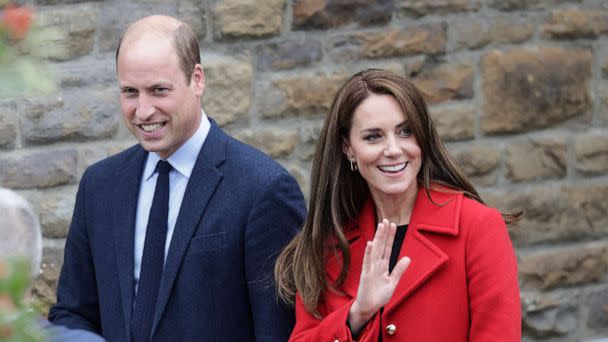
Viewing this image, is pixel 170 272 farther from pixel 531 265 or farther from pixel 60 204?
pixel 531 265

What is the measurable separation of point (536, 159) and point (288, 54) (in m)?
1.28

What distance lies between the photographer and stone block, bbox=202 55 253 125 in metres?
4.14

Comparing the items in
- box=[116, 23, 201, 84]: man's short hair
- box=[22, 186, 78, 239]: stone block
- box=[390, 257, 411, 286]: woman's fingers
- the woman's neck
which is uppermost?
box=[116, 23, 201, 84]: man's short hair

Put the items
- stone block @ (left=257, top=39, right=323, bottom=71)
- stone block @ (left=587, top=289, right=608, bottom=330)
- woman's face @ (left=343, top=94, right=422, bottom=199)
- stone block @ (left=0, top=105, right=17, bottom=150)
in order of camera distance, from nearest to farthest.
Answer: woman's face @ (left=343, top=94, right=422, bottom=199)
stone block @ (left=0, top=105, right=17, bottom=150)
stone block @ (left=257, top=39, right=323, bottom=71)
stone block @ (left=587, top=289, right=608, bottom=330)

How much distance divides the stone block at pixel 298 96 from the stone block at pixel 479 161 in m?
0.67

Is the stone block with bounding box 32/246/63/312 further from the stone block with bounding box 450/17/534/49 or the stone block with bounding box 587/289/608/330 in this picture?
the stone block with bounding box 587/289/608/330

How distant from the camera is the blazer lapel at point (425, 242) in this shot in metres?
2.46

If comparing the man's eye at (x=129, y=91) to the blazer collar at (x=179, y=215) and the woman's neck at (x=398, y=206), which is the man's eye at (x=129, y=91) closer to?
the blazer collar at (x=179, y=215)

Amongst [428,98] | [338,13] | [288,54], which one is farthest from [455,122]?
[288,54]

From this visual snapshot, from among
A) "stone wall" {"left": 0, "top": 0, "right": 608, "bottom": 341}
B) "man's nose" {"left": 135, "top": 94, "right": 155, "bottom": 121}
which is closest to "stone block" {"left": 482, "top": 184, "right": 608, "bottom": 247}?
"stone wall" {"left": 0, "top": 0, "right": 608, "bottom": 341}

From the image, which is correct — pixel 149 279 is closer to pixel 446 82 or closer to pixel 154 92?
pixel 154 92

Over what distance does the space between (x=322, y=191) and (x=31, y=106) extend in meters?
1.76

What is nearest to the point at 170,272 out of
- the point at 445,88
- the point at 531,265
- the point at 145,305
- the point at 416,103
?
the point at 145,305

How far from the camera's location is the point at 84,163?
4.07 m
